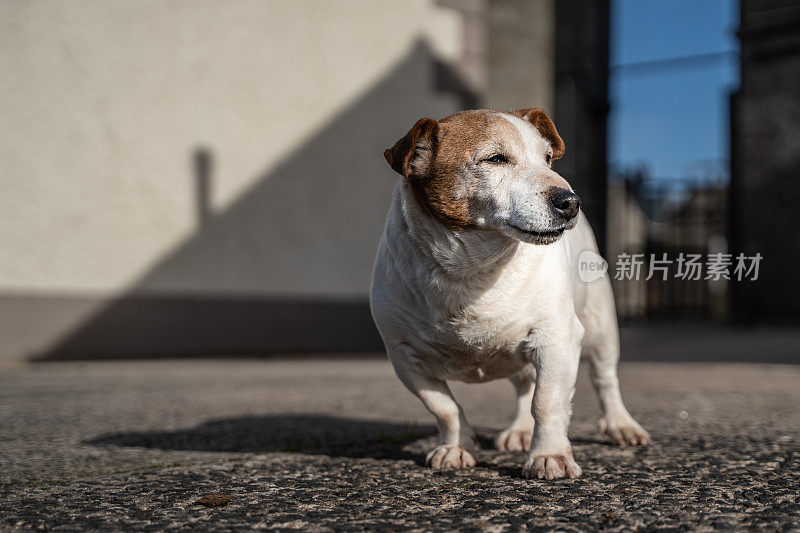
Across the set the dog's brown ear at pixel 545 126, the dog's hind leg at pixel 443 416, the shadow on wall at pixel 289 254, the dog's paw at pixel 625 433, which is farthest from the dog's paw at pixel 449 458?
the shadow on wall at pixel 289 254

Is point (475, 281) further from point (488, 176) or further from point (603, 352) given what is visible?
point (603, 352)

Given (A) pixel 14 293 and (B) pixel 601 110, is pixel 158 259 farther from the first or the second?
(B) pixel 601 110

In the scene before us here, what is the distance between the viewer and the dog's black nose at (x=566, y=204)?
215 centimetres

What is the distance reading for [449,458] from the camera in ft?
8.00

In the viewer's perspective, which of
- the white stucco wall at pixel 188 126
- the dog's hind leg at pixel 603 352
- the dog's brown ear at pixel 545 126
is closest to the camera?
the dog's brown ear at pixel 545 126

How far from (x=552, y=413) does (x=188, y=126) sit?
21.4ft

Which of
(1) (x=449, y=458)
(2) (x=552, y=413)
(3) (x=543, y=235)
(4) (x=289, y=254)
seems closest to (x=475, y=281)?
(3) (x=543, y=235)

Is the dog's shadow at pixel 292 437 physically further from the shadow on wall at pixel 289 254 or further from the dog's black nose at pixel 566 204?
the shadow on wall at pixel 289 254

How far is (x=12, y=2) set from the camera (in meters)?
7.25

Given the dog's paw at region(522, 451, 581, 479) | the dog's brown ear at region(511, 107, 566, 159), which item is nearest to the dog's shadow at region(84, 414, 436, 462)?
the dog's paw at region(522, 451, 581, 479)

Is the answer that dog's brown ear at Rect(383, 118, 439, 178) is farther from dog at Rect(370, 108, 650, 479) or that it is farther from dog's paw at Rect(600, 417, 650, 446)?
dog's paw at Rect(600, 417, 650, 446)

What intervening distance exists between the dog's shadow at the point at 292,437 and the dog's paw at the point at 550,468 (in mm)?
478

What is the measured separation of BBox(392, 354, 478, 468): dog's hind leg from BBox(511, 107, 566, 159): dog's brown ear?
2.93 ft

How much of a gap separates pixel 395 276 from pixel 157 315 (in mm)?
5817
